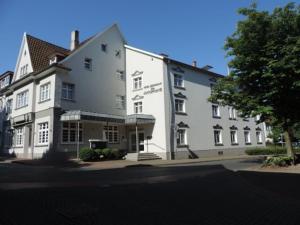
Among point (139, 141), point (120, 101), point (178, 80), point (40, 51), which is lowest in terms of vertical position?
point (139, 141)

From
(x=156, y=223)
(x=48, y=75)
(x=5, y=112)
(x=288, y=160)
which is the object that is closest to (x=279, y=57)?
(x=288, y=160)

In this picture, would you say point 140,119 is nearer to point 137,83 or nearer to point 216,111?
point 137,83

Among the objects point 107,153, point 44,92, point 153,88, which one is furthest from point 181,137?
point 44,92

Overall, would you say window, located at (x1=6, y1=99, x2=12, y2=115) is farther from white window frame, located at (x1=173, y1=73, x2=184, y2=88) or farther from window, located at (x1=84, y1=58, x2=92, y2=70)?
white window frame, located at (x1=173, y1=73, x2=184, y2=88)

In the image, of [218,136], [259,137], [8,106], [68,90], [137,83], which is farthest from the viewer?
[259,137]

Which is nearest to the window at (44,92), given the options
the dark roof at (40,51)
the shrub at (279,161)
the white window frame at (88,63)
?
Result: the dark roof at (40,51)

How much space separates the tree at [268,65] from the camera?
1517 cm

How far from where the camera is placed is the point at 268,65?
1548cm

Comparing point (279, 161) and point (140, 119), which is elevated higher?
point (140, 119)

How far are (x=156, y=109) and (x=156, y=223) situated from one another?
22.6m

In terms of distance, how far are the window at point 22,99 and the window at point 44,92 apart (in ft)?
10.2

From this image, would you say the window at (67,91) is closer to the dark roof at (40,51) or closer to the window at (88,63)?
the window at (88,63)

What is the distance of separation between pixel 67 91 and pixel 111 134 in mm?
6477

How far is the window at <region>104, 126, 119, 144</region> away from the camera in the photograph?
1119 inches
